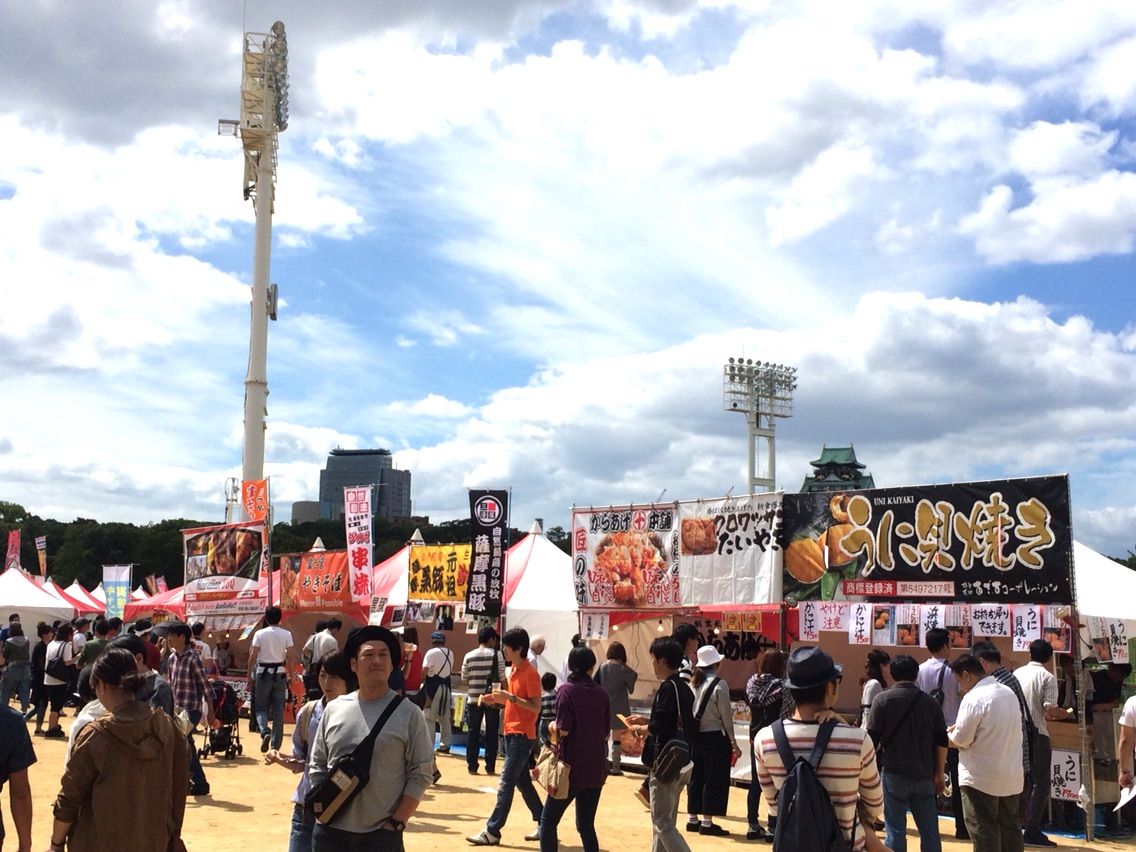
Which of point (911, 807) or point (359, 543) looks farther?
point (359, 543)

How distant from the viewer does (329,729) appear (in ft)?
13.8

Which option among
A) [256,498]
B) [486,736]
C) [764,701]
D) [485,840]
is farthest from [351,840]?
[256,498]

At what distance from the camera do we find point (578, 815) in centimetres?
696

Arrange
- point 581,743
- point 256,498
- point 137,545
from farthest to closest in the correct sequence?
point 137,545
point 256,498
point 581,743

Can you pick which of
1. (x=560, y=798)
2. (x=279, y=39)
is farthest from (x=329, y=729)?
(x=279, y=39)

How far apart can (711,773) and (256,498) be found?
47.8ft

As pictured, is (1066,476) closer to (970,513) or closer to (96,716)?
(970,513)

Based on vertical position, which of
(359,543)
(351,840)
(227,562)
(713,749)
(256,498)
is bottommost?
(713,749)

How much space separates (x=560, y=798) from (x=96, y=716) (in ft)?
10.7

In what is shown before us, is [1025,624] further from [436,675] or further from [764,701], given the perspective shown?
[436,675]

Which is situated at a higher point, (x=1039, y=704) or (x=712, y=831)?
(x=1039, y=704)

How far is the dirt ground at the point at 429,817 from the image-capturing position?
865 centimetres

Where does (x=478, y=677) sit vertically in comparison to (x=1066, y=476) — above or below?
below

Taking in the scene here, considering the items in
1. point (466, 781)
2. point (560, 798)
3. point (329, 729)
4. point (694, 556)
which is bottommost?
point (466, 781)
